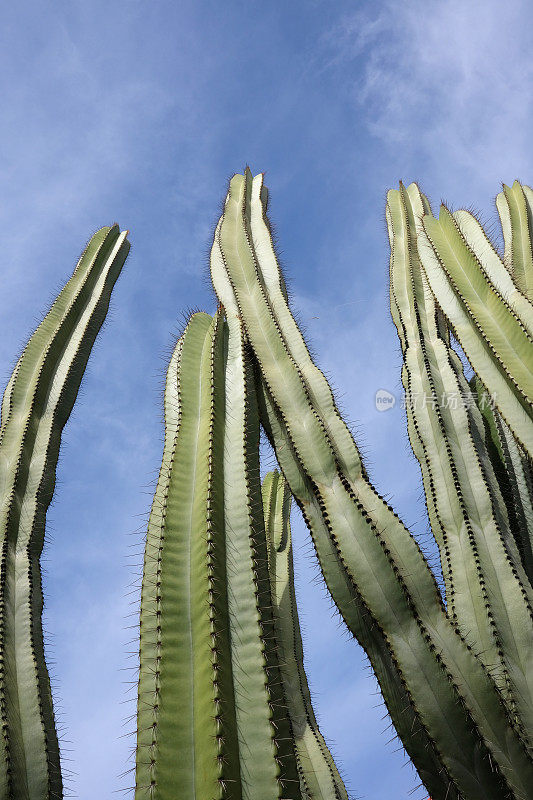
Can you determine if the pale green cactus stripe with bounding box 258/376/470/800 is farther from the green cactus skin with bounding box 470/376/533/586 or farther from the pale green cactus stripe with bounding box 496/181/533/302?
the pale green cactus stripe with bounding box 496/181/533/302

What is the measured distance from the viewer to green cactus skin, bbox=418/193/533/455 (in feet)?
9.41

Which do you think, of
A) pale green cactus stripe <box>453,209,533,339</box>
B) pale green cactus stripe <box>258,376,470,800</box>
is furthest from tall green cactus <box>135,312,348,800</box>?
pale green cactus stripe <box>453,209,533,339</box>

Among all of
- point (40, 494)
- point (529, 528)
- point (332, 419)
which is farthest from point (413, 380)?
point (40, 494)

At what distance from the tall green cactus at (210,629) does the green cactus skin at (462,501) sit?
0.79 m

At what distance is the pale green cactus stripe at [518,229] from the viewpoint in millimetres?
3995

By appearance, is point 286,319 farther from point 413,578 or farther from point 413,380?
point 413,578

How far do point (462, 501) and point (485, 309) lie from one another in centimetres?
94

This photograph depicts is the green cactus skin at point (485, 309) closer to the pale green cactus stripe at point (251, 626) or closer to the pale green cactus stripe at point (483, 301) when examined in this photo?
the pale green cactus stripe at point (483, 301)

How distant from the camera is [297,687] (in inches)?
126

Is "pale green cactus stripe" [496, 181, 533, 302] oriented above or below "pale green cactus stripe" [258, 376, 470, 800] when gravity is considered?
above

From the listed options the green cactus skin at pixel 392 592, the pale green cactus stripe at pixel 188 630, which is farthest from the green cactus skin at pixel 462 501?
the pale green cactus stripe at pixel 188 630

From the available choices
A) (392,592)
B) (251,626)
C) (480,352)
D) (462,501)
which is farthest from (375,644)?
(480,352)

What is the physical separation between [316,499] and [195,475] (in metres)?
0.51

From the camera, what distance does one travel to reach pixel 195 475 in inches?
99.2
